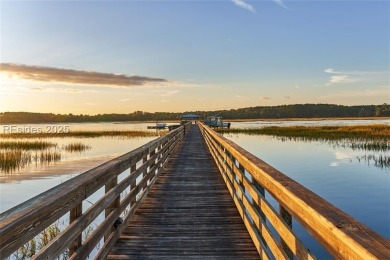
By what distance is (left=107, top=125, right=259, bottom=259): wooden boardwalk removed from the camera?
13.4 feet

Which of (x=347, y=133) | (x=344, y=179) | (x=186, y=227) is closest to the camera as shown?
(x=186, y=227)

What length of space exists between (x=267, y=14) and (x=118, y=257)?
1559 centimetres

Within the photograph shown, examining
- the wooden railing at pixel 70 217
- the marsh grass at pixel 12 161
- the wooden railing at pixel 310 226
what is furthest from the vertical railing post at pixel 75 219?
the marsh grass at pixel 12 161

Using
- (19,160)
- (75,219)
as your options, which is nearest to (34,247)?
(75,219)

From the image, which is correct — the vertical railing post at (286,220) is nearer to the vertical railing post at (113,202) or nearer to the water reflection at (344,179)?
the vertical railing post at (113,202)

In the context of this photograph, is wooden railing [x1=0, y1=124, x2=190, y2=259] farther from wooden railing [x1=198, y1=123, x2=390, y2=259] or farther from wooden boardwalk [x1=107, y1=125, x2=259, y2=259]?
wooden railing [x1=198, y1=123, x2=390, y2=259]

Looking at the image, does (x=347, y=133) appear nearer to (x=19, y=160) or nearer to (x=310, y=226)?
(x=19, y=160)

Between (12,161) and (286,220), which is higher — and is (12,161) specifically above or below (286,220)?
below

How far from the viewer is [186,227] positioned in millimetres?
5074

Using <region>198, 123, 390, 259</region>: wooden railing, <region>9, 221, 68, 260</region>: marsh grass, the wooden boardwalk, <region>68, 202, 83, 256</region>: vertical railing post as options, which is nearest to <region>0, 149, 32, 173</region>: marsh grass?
<region>9, 221, 68, 260</region>: marsh grass

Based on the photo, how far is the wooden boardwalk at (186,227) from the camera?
4070mm

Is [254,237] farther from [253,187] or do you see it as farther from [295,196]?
[295,196]

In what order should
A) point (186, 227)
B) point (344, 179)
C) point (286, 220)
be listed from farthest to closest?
point (344, 179) < point (186, 227) < point (286, 220)

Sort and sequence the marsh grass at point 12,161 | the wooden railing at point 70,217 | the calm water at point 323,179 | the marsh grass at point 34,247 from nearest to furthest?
the wooden railing at point 70,217 < the marsh grass at point 34,247 < the calm water at point 323,179 < the marsh grass at point 12,161
